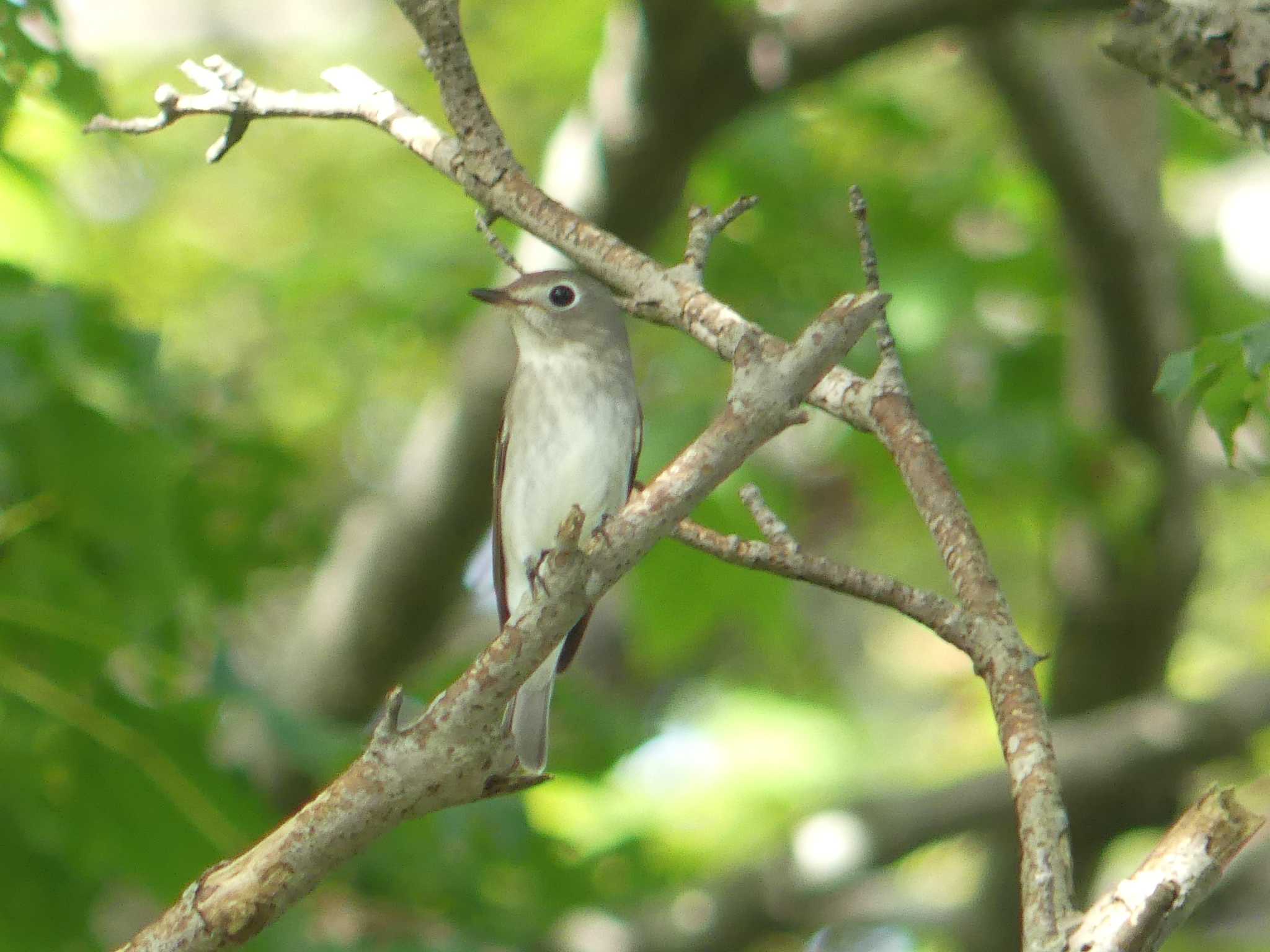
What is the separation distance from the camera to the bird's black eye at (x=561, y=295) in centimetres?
425

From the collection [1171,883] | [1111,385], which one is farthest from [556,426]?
[1111,385]

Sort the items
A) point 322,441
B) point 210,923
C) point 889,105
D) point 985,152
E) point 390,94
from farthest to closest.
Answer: point 322,441, point 985,152, point 889,105, point 390,94, point 210,923

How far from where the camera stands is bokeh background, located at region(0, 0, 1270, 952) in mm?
4156

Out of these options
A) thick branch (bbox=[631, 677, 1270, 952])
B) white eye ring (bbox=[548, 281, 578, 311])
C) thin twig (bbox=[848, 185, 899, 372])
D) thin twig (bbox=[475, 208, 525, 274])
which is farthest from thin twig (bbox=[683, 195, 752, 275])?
thick branch (bbox=[631, 677, 1270, 952])

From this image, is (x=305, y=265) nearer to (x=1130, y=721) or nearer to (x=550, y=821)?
→ (x=550, y=821)

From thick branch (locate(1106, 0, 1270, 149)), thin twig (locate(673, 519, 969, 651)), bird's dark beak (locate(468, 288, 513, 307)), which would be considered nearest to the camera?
thin twig (locate(673, 519, 969, 651))

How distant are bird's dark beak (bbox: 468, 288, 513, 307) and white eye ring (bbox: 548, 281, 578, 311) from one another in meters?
0.12

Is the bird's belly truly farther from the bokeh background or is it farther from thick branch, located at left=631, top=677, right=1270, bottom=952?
thick branch, located at left=631, top=677, right=1270, bottom=952

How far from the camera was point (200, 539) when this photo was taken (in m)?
5.32

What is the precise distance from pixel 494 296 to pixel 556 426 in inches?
16.1

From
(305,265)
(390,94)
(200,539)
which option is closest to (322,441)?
(305,265)

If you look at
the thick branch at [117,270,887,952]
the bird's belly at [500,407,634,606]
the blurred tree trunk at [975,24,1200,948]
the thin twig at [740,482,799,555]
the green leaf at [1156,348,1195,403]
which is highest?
the blurred tree trunk at [975,24,1200,948]

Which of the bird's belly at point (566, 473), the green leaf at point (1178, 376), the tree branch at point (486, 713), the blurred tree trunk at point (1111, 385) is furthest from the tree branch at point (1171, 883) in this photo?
the blurred tree trunk at point (1111, 385)

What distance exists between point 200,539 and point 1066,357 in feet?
12.1
